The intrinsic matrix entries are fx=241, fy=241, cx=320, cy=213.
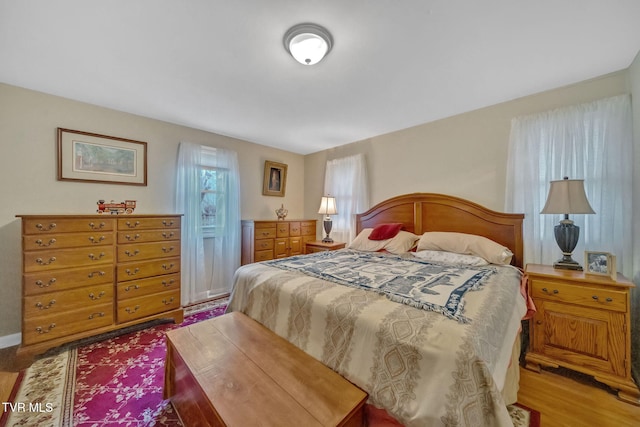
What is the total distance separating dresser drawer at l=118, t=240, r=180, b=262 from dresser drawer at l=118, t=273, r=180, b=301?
0.23 metres

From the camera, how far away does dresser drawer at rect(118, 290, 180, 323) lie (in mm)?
2354

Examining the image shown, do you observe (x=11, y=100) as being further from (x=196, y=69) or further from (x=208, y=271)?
(x=208, y=271)

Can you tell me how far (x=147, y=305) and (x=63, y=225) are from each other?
3.42 ft

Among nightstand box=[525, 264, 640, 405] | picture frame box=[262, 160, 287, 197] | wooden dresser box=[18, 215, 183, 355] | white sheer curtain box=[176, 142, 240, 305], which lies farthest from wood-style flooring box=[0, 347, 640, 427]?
picture frame box=[262, 160, 287, 197]

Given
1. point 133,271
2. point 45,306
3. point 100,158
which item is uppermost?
point 100,158

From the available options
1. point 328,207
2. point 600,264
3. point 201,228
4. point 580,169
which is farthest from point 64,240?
point 580,169

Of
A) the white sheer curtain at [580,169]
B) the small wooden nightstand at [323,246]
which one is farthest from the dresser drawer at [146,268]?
the white sheer curtain at [580,169]

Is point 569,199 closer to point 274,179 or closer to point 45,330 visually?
point 274,179

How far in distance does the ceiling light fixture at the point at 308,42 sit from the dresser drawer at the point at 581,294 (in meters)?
2.39

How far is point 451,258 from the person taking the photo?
2.34 m

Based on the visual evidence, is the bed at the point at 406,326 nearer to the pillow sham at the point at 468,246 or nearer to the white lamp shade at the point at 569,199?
the pillow sham at the point at 468,246

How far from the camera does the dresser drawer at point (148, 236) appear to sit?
7.78 ft

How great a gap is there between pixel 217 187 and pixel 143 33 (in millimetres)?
2181

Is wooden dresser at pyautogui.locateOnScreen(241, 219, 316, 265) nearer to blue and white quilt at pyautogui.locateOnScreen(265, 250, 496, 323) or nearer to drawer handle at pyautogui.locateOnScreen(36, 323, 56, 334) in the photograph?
blue and white quilt at pyautogui.locateOnScreen(265, 250, 496, 323)
